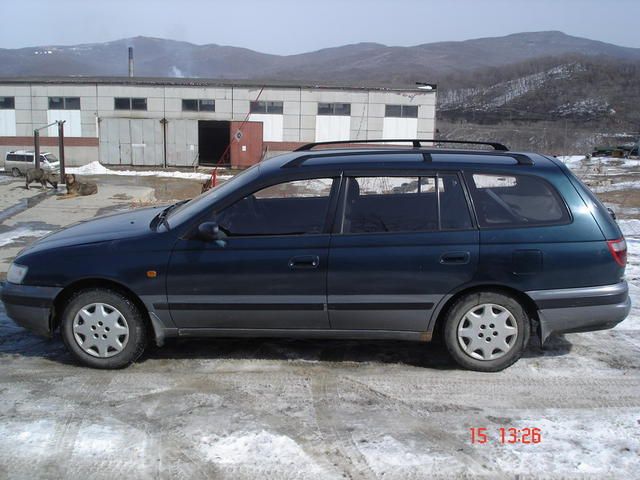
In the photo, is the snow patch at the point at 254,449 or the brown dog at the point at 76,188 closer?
the snow patch at the point at 254,449

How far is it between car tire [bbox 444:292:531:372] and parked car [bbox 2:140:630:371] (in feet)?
0.03

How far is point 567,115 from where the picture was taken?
281 ft

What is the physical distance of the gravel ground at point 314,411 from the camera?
3.31 meters

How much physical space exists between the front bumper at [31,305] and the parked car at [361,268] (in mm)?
10

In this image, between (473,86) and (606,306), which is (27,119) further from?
(473,86)

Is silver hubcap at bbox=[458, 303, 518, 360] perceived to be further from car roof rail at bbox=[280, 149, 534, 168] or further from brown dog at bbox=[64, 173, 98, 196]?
brown dog at bbox=[64, 173, 98, 196]

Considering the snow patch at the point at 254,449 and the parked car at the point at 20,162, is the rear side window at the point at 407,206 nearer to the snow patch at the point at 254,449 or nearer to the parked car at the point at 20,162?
the snow patch at the point at 254,449

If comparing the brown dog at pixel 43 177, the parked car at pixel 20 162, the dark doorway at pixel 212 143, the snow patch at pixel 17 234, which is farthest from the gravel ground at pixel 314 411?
the dark doorway at pixel 212 143

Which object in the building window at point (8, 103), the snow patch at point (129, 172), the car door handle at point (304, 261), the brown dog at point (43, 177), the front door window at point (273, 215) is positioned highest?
the building window at point (8, 103)

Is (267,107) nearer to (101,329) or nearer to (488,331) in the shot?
(101,329)

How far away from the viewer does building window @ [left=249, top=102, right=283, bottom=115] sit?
115 feet

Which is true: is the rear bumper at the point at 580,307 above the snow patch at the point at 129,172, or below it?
above
